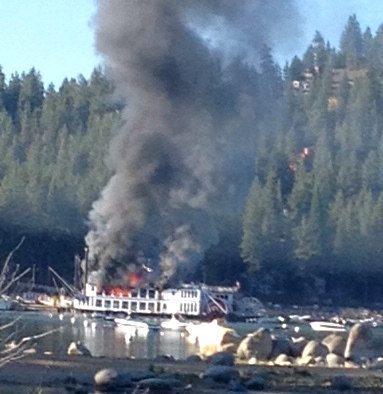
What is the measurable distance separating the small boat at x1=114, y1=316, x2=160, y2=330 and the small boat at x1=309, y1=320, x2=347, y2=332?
393 inches

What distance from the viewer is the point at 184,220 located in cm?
6888

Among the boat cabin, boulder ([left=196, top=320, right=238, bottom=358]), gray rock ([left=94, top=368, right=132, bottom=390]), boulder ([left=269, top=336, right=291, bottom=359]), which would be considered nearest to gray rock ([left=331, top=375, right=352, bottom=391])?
gray rock ([left=94, top=368, right=132, bottom=390])

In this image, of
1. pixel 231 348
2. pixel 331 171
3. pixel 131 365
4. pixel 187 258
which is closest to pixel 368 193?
pixel 331 171

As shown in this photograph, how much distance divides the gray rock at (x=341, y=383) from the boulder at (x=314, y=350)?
338 inches

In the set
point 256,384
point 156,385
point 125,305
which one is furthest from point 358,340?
point 125,305

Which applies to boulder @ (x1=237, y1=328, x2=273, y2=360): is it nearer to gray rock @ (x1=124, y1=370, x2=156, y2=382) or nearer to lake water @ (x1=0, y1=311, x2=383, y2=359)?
lake water @ (x1=0, y1=311, x2=383, y2=359)

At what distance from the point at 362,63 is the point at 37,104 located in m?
44.3

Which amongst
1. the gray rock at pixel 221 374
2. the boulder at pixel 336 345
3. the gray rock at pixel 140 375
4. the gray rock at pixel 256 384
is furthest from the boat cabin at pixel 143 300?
the gray rock at pixel 256 384

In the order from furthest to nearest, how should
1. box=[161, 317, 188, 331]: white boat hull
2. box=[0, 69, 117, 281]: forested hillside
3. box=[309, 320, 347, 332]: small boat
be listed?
box=[0, 69, 117, 281]: forested hillside → box=[309, 320, 347, 332]: small boat → box=[161, 317, 188, 331]: white boat hull

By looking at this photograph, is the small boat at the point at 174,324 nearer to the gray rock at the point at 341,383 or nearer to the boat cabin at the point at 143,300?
the boat cabin at the point at 143,300

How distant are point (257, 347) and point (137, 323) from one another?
1014 inches

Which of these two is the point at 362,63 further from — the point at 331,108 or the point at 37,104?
the point at 37,104

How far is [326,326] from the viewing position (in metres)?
72.3

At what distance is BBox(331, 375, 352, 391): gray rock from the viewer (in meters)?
25.9
